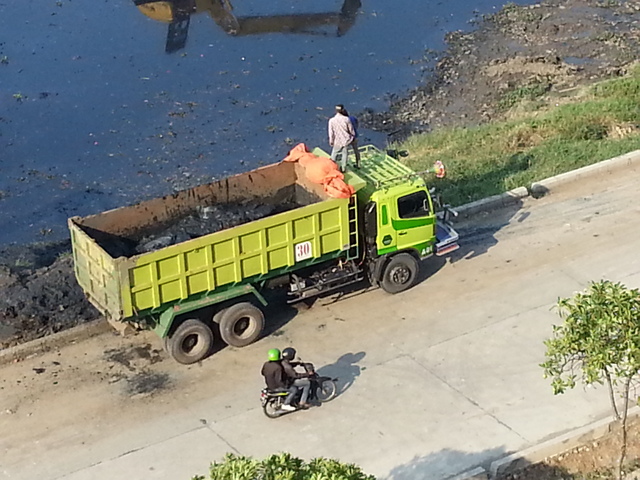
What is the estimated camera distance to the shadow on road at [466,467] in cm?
1530

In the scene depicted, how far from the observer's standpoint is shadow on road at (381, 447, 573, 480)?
50.2 feet

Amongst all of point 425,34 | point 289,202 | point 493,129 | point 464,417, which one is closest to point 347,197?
point 289,202

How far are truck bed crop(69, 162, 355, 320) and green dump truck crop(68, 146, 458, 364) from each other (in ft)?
0.07

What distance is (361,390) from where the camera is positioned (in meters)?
17.6

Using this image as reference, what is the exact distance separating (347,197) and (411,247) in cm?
195

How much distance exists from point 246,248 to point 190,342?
183cm

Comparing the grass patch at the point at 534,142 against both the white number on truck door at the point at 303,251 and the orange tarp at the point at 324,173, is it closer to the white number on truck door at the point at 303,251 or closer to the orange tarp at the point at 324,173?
the orange tarp at the point at 324,173

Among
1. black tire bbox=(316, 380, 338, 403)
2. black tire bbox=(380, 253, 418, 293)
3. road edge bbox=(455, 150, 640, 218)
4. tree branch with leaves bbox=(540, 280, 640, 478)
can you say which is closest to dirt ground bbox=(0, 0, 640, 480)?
black tire bbox=(316, 380, 338, 403)

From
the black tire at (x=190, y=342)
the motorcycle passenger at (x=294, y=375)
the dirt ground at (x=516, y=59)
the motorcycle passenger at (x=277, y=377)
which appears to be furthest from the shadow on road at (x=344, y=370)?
the dirt ground at (x=516, y=59)

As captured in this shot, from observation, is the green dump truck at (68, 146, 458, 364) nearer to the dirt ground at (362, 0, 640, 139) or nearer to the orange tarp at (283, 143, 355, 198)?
the orange tarp at (283, 143, 355, 198)

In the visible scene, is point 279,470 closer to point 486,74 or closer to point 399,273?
point 399,273

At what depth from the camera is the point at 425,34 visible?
120ft

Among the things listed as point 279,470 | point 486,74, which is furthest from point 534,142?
point 279,470

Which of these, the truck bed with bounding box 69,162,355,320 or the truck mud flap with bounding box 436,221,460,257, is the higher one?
the truck bed with bounding box 69,162,355,320
